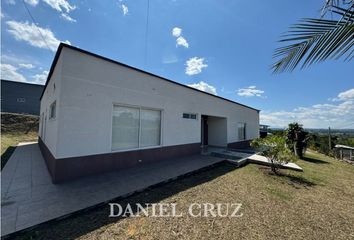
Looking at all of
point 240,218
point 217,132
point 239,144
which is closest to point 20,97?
point 217,132

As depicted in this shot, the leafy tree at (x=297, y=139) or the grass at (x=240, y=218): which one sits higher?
the leafy tree at (x=297, y=139)

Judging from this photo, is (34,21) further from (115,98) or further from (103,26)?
(115,98)

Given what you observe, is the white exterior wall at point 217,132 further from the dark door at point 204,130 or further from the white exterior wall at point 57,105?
the white exterior wall at point 57,105

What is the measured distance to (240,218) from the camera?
12.4 ft

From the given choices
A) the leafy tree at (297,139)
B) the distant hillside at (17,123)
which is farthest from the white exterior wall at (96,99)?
the distant hillside at (17,123)

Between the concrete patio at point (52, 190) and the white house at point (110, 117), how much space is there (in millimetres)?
446

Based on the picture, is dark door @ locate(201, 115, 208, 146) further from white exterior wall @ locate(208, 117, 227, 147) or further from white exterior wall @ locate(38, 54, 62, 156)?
white exterior wall @ locate(38, 54, 62, 156)

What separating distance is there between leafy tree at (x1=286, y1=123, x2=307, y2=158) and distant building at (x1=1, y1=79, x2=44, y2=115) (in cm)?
3252

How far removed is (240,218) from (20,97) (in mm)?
32357

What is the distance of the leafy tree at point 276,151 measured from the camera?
7297mm

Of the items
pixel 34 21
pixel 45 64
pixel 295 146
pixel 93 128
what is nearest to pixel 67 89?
pixel 93 128

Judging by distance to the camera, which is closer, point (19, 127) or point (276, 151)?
point (276, 151)

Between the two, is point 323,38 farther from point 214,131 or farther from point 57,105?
point 214,131

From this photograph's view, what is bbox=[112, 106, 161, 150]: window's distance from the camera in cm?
666
